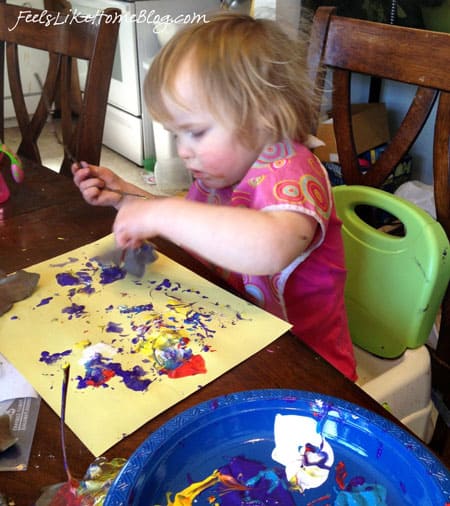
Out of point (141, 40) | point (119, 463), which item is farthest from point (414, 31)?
point (141, 40)

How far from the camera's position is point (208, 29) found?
0.78 metres

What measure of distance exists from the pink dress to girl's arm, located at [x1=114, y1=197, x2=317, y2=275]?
30 mm

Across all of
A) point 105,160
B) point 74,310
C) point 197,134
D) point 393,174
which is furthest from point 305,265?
point 105,160

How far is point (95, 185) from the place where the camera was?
931 mm

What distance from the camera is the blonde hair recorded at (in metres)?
0.75

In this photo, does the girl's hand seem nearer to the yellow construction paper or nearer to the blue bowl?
the yellow construction paper

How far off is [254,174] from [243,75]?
0.44ft

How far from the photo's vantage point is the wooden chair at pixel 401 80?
82 cm

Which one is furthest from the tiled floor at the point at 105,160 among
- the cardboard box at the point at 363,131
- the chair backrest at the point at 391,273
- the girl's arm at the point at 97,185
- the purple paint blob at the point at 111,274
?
the purple paint blob at the point at 111,274

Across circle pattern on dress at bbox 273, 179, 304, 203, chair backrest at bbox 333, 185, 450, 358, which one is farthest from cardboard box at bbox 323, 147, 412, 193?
circle pattern on dress at bbox 273, 179, 304, 203

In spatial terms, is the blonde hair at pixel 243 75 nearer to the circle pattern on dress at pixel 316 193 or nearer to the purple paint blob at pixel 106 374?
the circle pattern on dress at pixel 316 193

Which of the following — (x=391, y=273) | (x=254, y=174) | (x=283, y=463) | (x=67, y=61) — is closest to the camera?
(x=283, y=463)

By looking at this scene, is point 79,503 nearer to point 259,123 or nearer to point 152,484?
point 152,484

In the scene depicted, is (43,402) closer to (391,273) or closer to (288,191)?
(288,191)
